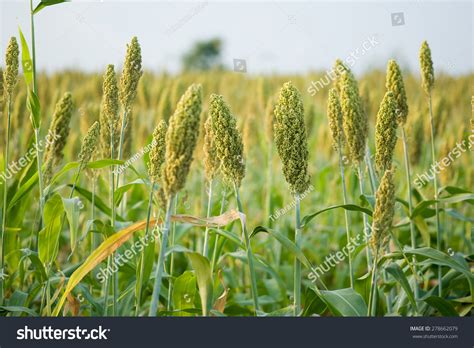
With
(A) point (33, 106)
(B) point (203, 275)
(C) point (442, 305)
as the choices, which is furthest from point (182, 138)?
(C) point (442, 305)

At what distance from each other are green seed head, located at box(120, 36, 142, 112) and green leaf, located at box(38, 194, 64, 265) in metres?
A: 0.51

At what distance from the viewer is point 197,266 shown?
6.94 feet

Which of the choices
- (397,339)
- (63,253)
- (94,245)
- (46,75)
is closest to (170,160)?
(397,339)

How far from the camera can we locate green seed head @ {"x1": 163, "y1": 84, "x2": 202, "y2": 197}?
1.86m

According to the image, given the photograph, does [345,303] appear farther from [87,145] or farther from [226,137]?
[87,145]

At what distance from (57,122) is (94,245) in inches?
29.6

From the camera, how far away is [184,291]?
9.06 feet

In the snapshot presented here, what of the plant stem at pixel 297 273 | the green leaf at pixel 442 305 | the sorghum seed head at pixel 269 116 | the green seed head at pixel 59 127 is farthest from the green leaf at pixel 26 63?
the green leaf at pixel 442 305

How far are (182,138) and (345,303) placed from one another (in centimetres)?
104

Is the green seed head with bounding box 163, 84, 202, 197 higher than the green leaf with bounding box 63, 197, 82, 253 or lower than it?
higher

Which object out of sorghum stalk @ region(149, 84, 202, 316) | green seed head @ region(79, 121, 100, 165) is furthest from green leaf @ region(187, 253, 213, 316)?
green seed head @ region(79, 121, 100, 165)

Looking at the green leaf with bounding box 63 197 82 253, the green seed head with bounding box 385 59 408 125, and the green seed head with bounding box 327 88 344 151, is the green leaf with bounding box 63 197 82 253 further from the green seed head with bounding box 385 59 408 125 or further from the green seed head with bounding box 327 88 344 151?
the green seed head with bounding box 385 59 408 125

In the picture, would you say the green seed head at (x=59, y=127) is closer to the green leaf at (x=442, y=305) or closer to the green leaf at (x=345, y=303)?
the green leaf at (x=345, y=303)

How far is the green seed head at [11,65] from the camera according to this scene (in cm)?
256
